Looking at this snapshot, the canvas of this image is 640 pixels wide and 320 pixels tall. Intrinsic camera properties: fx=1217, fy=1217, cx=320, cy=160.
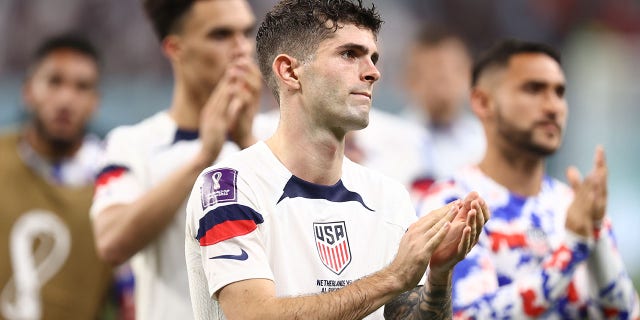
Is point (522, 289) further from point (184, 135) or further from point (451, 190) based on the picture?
point (184, 135)

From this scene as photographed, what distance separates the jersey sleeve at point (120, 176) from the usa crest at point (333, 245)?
1935mm

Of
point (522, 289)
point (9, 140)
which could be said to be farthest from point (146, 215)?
Answer: point (9, 140)

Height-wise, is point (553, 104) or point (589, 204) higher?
point (553, 104)

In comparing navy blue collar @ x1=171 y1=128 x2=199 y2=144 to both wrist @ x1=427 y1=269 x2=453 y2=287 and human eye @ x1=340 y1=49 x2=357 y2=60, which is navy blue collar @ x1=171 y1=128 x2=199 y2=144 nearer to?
human eye @ x1=340 y1=49 x2=357 y2=60

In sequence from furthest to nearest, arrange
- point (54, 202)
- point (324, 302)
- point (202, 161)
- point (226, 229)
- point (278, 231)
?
point (54, 202)
point (202, 161)
point (278, 231)
point (226, 229)
point (324, 302)

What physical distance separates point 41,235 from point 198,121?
3187mm

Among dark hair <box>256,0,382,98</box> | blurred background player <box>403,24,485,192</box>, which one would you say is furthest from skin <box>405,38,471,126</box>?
dark hair <box>256,0,382,98</box>

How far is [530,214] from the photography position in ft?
20.6

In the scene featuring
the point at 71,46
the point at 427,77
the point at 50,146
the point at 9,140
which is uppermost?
the point at 427,77

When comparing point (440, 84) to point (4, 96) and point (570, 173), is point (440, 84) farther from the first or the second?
point (570, 173)

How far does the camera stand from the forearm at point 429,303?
4234mm

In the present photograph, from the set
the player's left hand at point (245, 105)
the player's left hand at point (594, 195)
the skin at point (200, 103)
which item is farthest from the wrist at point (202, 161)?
the player's left hand at point (594, 195)

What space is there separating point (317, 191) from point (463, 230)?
0.59m

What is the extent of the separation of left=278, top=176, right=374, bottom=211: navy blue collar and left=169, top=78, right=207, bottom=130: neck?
76.1 inches
